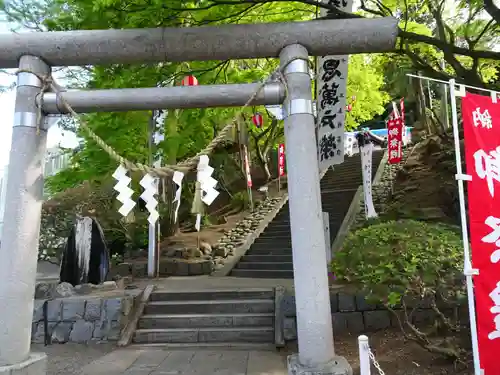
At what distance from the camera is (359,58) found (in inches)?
663

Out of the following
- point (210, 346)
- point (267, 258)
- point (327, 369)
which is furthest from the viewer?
point (267, 258)

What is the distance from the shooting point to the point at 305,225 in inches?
153

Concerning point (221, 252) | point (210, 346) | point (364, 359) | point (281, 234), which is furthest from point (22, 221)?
point (281, 234)

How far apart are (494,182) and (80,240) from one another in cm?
903

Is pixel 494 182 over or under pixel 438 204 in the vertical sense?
under

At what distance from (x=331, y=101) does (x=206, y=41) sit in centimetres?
403

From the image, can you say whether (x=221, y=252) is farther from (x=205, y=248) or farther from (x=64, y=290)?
(x=64, y=290)

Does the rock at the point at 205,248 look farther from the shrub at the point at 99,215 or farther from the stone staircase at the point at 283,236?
the shrub at the point at 99,215

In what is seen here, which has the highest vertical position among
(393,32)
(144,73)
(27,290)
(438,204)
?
(144,73)

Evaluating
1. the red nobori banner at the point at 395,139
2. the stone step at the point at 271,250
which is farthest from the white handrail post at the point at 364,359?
the red nobori banner at the point at 395,139

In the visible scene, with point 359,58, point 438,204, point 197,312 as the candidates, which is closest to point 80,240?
point 197,312

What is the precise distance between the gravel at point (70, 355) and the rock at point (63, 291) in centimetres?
114

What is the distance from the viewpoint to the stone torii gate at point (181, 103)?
3.83m

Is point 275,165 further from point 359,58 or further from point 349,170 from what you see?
point 359,58
